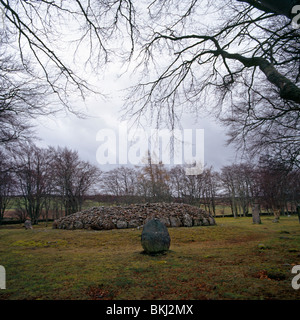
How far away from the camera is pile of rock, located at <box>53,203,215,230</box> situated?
1252 cm

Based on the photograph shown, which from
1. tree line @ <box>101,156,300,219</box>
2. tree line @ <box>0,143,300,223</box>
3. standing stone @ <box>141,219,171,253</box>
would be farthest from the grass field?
tree line @ <box>101,156,300,219</box>

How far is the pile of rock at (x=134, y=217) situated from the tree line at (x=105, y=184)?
654cm

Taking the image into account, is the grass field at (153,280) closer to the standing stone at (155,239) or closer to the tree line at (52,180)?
the standing stone at (155,239)

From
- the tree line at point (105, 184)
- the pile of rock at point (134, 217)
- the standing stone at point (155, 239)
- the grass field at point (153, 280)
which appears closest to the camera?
the grass field at point (153, 280)

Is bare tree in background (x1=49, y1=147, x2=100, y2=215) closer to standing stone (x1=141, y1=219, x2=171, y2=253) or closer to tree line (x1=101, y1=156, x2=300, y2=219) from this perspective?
tree line (x1=101, y1=156, x2=300, y2=219)

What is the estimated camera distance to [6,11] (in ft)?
10.8

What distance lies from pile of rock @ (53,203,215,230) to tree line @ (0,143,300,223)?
6537 millimetres

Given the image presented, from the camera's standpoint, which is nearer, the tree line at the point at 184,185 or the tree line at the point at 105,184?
the tree line at the point at 105,184

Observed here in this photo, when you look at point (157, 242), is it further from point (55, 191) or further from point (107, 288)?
point (55, 191)

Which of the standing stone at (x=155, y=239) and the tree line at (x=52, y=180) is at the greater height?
the tree line at (x=52, y=180)

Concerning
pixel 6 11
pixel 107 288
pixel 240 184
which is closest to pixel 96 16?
pixel 6 11

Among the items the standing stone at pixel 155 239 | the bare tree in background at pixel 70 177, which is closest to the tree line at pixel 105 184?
the bare tree in background at pixel 70 177

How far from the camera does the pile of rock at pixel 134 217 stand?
12.5 meters
